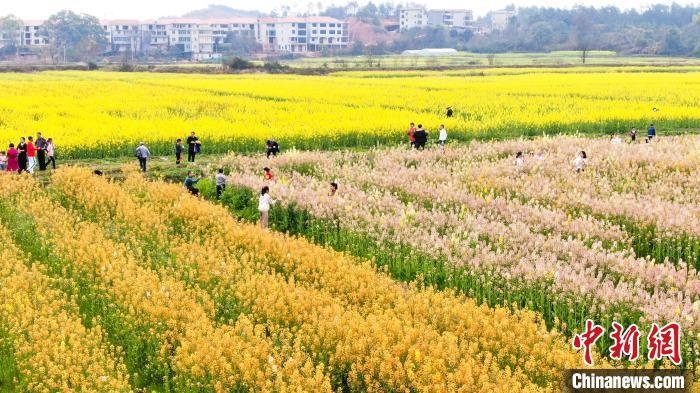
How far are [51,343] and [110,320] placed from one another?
4.86ft

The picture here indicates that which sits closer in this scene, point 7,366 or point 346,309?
point 7,366

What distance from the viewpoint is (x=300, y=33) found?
556 feet

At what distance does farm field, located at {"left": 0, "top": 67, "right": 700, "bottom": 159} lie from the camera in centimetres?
2695

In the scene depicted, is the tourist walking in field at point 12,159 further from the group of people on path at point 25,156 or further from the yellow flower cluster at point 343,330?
the yellow flower cluster at point 343,330

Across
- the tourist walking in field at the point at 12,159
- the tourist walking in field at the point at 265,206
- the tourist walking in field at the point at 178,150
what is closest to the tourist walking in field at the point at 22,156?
the tourist walking in field at the point at 12,159

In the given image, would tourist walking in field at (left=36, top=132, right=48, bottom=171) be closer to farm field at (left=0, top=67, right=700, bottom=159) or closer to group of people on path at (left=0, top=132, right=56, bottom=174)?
group of people on path at (left=0, top=132, right=56, bottom=174)

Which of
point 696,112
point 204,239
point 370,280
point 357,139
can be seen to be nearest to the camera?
point 370,280

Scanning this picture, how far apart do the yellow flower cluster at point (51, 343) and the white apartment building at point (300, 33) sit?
15784 cm

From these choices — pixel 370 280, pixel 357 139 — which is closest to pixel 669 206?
pixel 370 280

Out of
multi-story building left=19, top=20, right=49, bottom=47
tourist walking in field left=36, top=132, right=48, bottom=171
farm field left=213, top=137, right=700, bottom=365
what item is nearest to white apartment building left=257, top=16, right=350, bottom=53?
multi-story building left=19, top=20, right=49, bottom=47

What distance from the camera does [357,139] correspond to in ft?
92.6

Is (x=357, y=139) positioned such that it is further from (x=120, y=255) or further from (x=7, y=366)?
(x=7, y=366)

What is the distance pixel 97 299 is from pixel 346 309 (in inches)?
135

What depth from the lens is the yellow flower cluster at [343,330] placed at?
766 cm
